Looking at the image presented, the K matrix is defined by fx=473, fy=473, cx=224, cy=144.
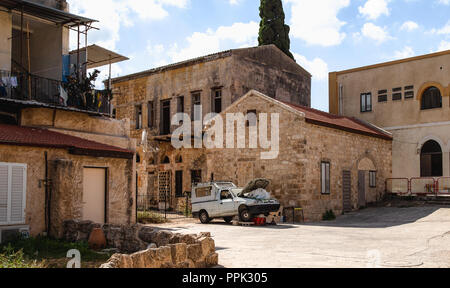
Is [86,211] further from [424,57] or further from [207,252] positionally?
[424,57]

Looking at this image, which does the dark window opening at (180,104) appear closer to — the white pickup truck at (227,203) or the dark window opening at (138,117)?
the dark window opening at (138,117)

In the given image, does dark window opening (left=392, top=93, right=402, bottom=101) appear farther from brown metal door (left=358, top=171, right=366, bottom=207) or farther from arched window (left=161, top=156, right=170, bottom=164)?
arched window (left=161, top=156, right=170, bottom=164)

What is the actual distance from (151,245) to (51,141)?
226 inches

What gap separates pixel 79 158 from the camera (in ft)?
47.6

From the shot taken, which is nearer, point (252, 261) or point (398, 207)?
point (252, 261)

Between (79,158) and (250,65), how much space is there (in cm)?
1546

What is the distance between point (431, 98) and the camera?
25688mm

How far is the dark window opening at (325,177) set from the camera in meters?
21.1

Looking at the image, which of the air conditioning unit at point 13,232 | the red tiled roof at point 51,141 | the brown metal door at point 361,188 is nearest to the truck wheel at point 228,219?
the red tiled roof at point 51,141

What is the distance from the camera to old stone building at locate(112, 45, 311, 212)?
88.8 feet

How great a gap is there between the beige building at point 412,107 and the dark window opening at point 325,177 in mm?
7099

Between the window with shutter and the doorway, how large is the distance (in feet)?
7.94

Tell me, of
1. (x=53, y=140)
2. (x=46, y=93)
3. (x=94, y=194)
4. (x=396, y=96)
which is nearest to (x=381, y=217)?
(x=396, y=96)

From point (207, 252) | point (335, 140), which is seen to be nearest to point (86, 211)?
point (207, 252)
